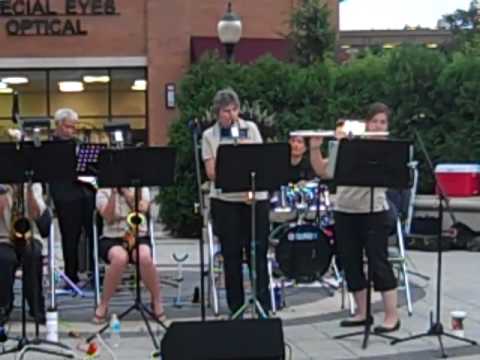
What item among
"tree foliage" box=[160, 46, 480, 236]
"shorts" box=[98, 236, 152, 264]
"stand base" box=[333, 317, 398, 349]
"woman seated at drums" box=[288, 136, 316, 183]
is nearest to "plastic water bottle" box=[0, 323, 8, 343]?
"shorts" box=[98, 236, 152, 264]

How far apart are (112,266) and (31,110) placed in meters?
18.8

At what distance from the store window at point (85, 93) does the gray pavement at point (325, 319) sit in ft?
46.8

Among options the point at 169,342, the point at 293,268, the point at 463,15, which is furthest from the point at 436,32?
the point at 169,342

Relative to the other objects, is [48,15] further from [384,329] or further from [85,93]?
[384,329]

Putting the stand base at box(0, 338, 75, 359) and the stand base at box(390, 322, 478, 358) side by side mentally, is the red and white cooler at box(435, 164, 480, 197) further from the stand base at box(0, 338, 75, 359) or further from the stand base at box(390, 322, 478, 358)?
the stand base at box(0, 338, 75, 359)

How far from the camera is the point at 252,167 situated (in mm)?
8312

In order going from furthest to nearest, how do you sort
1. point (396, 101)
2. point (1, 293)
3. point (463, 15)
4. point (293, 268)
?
point (463, 15)
point (396, 101)
point (293, 268)
point (1, 293)

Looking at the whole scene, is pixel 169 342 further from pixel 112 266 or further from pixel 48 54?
pixel 48 54

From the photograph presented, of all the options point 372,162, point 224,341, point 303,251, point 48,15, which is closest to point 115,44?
point 48,15

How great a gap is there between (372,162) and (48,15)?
19.4m

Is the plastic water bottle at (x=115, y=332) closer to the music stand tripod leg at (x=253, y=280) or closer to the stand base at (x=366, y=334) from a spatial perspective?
the music stand tripod leg at (x=253, y=280)

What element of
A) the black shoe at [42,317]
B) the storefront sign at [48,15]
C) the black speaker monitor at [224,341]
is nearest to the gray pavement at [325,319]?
the black shoe at [42,317]

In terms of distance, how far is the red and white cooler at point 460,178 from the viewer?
16703 millimetres

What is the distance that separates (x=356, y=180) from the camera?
8281 millimetres
